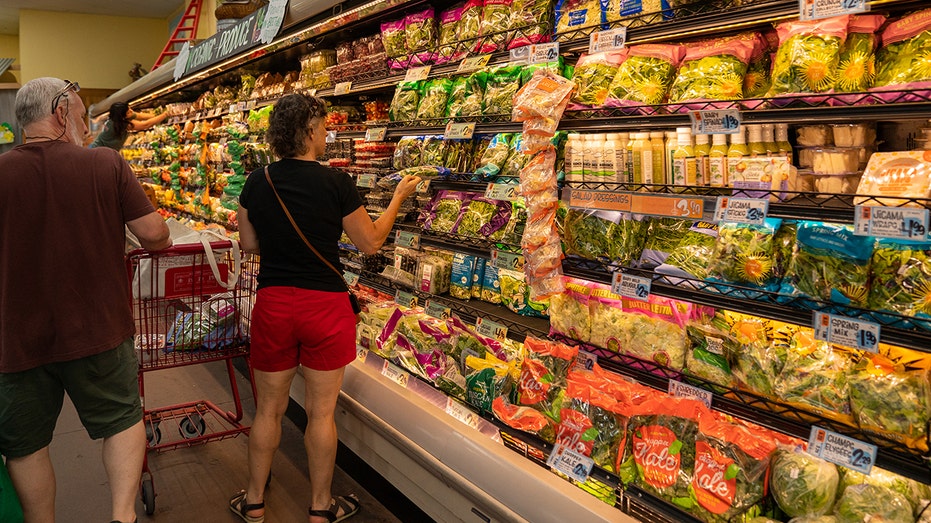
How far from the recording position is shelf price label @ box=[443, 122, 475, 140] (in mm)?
2656

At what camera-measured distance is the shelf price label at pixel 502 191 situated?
2.45 metres

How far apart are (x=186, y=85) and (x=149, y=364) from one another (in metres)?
4.95

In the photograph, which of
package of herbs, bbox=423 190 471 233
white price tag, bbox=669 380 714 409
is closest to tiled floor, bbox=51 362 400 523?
package of herbs, bbox=423 190 471 233

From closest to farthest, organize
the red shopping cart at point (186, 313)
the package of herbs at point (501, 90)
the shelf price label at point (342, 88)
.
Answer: the package of herbs at point (501, 90) → the red shopping cart at point (186, 313) → the shelf price label at point (342, 88)

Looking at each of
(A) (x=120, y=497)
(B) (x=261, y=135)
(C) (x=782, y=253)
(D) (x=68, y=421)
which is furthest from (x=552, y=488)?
(B) (x=261, y=135)

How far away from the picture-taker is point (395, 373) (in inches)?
112

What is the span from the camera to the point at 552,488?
185 centimetres

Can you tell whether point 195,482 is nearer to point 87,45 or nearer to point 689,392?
point 689,392

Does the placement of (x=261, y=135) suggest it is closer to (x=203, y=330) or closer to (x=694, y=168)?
(x=203, y=330)

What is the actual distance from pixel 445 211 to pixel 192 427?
2.03 m

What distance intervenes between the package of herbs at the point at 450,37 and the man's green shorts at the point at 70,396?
190 cm

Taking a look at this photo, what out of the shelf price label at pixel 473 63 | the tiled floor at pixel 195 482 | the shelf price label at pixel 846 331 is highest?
the shelf price label at pixel 473 63

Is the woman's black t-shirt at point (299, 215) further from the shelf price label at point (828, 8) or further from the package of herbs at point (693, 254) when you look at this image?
the shelf price label at point (828, 8)

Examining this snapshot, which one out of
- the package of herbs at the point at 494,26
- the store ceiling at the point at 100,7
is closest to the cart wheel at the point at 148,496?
the package of herbs at the point at 494,26
